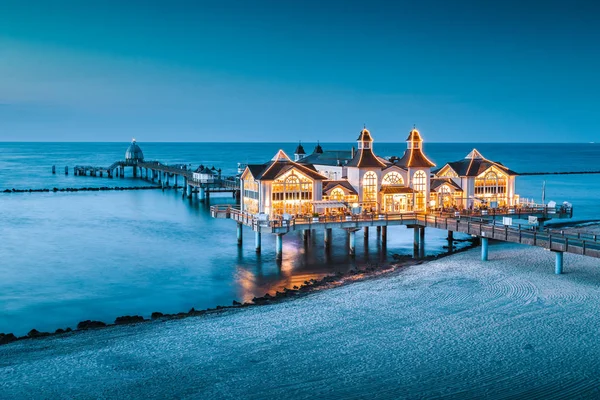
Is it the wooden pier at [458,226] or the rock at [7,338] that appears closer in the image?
the rock at [7,338]

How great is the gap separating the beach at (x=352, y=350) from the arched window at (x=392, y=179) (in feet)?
50.0

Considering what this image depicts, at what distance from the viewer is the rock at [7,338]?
22156 mm

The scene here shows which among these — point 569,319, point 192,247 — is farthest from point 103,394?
point 192,247

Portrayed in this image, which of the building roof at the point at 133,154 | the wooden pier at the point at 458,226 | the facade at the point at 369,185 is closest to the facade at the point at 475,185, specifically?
the facade at the point at 369,185

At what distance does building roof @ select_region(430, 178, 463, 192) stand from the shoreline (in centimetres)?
769

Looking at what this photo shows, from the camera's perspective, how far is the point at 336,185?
40.2 meters

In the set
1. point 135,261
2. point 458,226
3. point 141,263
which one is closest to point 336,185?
point 458,226

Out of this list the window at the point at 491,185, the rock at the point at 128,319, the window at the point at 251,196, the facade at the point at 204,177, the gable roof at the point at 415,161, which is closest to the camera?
Answer: the rock at the point at 128,319

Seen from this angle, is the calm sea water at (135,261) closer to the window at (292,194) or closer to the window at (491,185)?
the window at (292,194)

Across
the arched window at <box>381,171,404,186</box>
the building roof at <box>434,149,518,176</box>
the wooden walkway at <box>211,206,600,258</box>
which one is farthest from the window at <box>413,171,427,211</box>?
the building roof at <box>434,149,518,176</box>

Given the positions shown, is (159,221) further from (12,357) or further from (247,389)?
(247,389)

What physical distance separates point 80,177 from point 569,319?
9718 cm

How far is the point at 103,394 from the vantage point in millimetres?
16359

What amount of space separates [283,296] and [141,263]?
1262 centimetres
